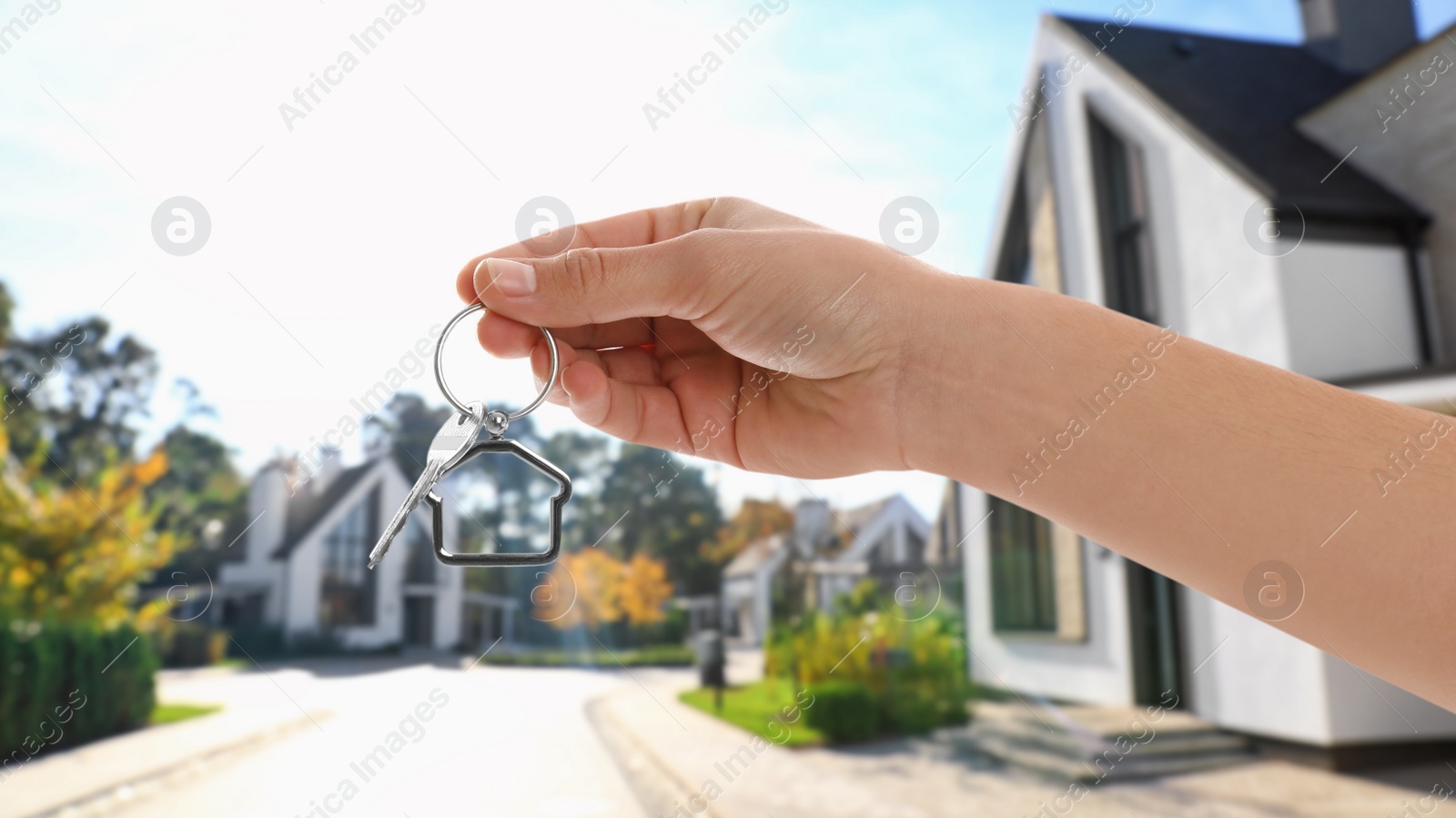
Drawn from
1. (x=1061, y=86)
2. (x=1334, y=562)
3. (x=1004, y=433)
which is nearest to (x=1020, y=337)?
(x=1004, y=433)

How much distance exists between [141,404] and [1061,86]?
5.05 metres

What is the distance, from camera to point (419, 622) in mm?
2955

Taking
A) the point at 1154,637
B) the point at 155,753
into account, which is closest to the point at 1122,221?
the point at 1154,637

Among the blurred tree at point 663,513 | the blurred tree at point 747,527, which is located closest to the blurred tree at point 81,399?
the blurred tree at point 663,513

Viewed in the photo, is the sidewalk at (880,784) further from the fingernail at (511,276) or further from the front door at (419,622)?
the fingernail at (511,276)

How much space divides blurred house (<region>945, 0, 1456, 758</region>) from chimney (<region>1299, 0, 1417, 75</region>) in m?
0.01

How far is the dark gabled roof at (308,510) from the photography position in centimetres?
291

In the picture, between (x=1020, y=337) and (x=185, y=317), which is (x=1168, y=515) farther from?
(x=185, y=317)

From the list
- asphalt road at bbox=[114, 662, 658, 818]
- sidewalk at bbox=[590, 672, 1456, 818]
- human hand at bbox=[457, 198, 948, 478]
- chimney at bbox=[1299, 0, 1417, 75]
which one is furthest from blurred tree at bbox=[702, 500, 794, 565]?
chimney at bbox=[1299, 0, 1417, 75]

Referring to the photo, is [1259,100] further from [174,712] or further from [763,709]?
[174,712]

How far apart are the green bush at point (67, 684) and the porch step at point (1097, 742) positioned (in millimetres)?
3481

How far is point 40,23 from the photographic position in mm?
2678

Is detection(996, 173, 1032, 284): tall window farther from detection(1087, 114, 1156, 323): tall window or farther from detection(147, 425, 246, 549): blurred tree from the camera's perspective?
detection(147, 425, 246, 549): blurred tree

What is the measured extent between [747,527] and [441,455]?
334 cm
